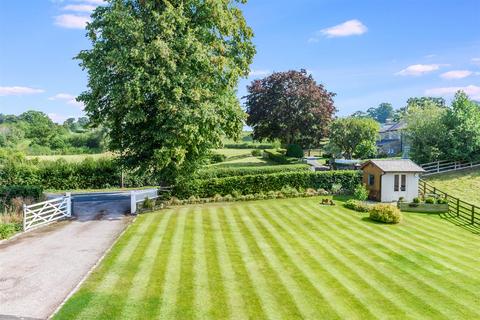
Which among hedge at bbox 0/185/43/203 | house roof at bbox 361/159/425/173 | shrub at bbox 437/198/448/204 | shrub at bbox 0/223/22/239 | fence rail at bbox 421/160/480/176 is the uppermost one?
house roof at bbox 361/159/425/173

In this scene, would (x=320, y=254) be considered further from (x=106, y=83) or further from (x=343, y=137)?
(x=343, y=137)

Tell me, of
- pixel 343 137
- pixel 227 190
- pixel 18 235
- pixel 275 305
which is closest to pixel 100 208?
pixel 18 235

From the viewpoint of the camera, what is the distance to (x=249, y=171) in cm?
3934

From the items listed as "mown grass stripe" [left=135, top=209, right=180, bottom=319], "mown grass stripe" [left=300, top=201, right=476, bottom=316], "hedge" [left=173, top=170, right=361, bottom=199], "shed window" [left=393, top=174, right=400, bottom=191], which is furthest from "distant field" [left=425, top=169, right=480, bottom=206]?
"mown grass stripe" [left=135, top=209, right=180, bottom=319]

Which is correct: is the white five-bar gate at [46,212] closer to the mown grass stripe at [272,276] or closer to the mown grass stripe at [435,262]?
the mown grass stripe at [272,276]

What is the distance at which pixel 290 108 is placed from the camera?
202ft

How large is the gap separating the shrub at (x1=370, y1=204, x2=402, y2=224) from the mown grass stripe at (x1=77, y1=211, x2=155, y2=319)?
1563 cm

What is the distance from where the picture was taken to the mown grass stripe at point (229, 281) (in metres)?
12.3

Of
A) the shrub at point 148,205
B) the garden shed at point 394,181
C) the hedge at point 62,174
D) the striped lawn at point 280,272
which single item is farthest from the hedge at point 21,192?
the garden shed at point 394,181

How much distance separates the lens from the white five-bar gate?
22945 millimetres

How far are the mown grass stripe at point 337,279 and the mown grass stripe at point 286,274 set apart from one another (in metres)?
0.73

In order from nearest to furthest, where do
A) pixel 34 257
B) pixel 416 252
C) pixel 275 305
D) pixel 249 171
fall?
pixel 275 305 → pixel 34 257 → pixel 416 252 → pixel 249 171

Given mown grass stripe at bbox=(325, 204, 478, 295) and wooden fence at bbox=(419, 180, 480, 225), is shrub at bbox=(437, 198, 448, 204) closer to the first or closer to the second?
wooden fence at bbox=(419, 180, 480, 225)

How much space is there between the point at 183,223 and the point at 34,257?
890cm
